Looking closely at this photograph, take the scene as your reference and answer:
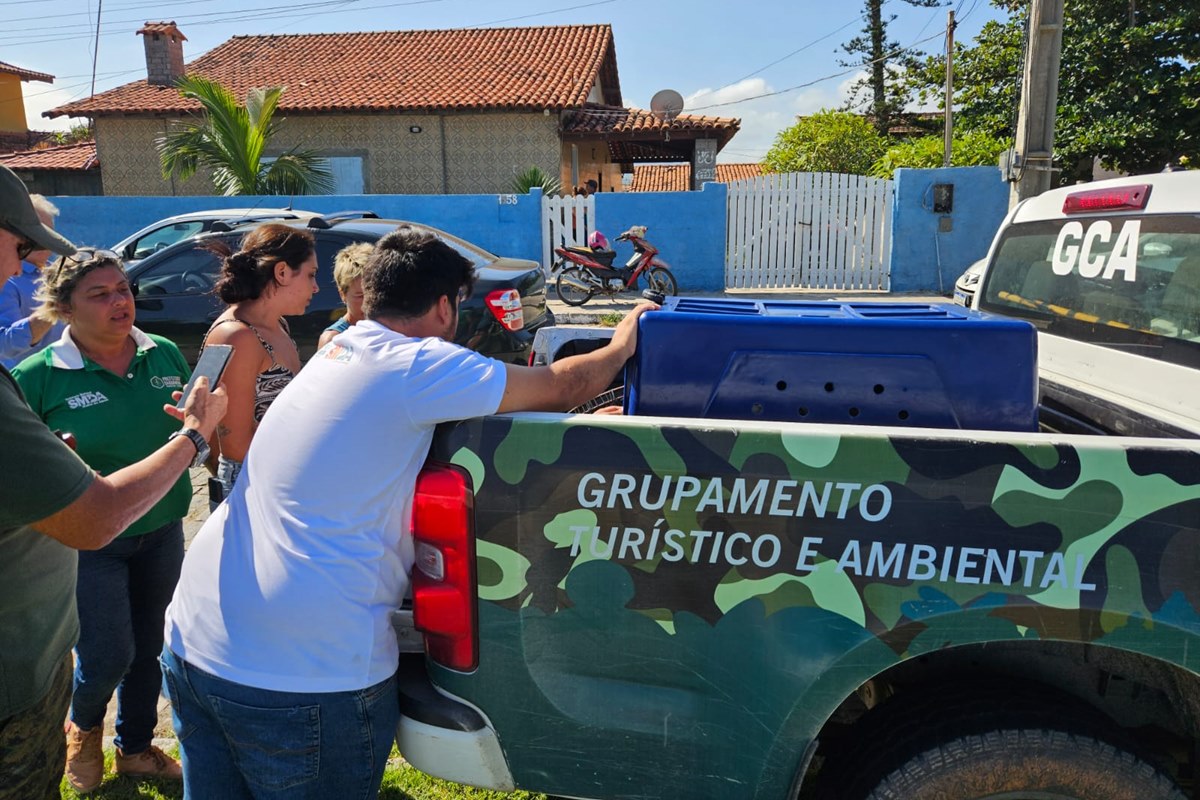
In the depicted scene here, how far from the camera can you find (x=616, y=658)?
1640 millimetres

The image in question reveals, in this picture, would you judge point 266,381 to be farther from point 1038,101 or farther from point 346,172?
point 346,172

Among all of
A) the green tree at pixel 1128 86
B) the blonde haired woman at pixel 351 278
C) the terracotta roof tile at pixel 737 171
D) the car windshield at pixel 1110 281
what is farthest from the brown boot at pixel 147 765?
the terracotta roof tile at pixel 737 171

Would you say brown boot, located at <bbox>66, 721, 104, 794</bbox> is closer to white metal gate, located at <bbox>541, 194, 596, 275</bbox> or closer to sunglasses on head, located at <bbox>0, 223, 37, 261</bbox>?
sunglasses on head, located at <bbox>0, 223, 37, 261</bbox>

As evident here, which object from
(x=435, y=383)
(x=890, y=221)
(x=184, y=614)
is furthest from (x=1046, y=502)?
(x=890, y=221)

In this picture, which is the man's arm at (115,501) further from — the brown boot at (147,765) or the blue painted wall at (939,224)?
the blue painted wall at (939,224)

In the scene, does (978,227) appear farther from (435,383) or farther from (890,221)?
(435,383)

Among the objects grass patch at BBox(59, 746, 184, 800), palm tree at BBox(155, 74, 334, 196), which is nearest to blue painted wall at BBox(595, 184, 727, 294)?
palm tree at BBox(155, 74, 334, 196)

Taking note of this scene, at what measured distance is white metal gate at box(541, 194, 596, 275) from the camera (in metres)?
14.8

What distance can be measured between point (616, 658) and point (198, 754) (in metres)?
0.92

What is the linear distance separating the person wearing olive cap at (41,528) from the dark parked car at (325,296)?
430 centimetres

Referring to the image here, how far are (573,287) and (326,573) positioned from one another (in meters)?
11.8

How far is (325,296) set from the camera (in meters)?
6.51

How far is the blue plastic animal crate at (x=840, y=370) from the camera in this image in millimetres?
1855

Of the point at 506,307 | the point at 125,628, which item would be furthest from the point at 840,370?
the point at 506,307
